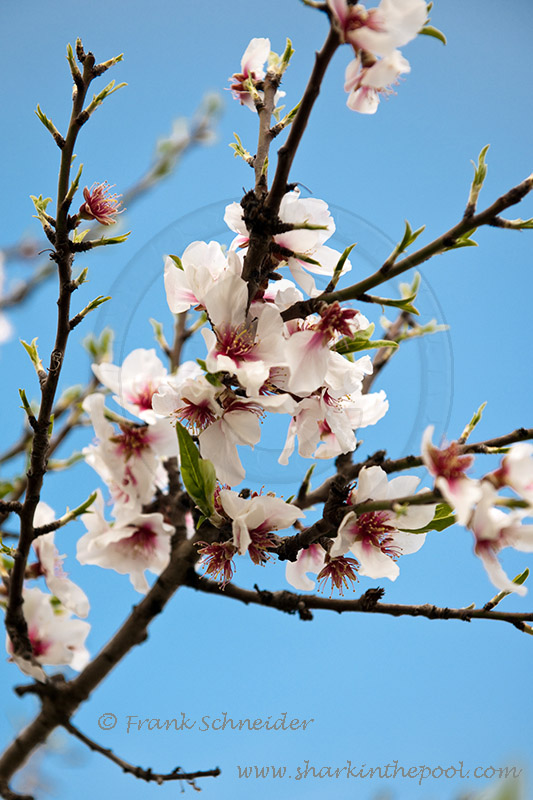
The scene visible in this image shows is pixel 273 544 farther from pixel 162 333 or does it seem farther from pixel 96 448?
pixel 162 333

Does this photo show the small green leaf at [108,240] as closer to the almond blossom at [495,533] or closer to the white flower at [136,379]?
the white flower at [136,379]

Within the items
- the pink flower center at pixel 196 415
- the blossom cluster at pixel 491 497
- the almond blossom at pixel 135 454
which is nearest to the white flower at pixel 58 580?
the almond blossom at pixel 135 454

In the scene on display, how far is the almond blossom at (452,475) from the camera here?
1.35 ft

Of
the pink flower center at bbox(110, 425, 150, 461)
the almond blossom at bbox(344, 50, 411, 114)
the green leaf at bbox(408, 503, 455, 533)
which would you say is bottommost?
the green leaf at bbox(408, 503, 455, 533)

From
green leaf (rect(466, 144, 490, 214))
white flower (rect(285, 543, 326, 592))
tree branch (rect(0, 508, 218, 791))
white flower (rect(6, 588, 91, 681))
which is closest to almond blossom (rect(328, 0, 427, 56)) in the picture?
green leaf (rect(466, 144, 490, 214))

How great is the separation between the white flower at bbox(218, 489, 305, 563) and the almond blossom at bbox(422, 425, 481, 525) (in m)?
0.16

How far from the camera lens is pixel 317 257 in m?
0.64

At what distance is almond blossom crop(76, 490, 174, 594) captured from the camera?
2.50 ft

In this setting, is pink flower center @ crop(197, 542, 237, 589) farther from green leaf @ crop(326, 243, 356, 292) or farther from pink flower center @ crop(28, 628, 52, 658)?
pink flower center @ crop(28, 628, 52, 658)

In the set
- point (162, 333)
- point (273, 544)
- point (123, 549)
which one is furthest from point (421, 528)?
point (162, 333)

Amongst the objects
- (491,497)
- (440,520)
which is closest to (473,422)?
(440,520)

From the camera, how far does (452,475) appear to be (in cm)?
46

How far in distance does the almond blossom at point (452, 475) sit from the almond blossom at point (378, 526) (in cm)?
9

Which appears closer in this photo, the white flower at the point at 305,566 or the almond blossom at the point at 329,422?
the almond blossom at the point at 329,422
